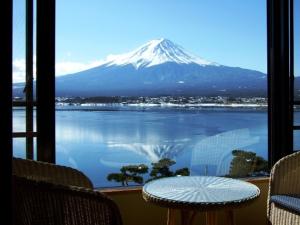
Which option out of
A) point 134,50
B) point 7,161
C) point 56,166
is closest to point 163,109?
point 134,50

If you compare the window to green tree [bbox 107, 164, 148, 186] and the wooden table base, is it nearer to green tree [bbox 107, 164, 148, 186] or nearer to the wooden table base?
green tree [bbox 107, 164, 148, 186]

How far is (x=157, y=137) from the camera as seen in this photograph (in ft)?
11.7

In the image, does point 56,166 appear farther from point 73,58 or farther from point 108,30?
point 108,30

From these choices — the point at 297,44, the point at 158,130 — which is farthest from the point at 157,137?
the point at 297,44

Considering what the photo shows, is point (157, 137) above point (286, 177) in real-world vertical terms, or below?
above

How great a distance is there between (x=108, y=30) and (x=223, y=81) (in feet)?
3.79

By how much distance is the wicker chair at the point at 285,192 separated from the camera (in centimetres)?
242

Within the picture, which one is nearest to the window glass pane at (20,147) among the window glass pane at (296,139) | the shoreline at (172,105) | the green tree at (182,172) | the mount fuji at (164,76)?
the shoreline at (172,105)

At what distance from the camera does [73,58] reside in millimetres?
3148

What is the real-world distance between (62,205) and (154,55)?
2134mm

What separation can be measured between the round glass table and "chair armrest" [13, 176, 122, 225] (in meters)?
0.46

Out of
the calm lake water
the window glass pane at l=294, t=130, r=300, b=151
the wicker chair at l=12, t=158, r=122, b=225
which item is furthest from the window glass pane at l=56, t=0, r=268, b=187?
the wicker chair at l=12, t=158, r=122, b=225

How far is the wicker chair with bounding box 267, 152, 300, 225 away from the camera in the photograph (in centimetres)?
242

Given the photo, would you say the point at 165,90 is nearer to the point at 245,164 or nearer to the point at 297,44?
the point at 245,164
